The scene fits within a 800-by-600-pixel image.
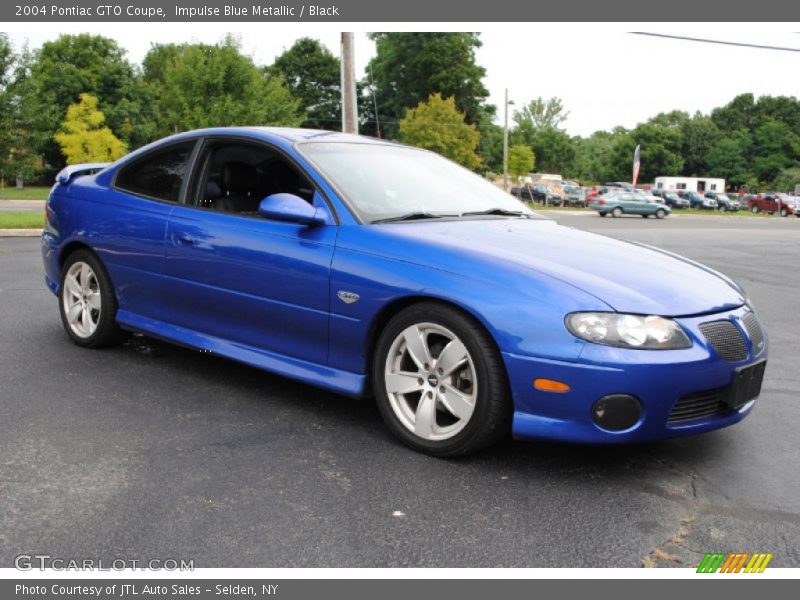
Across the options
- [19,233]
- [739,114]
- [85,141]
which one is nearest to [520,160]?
[85,141]

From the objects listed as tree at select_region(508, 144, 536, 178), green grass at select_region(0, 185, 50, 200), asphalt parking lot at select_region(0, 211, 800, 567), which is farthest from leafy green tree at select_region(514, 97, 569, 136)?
asphalt parking lot at select_region(0, 211, 800, 567)

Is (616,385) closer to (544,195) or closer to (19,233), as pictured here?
(19,233)

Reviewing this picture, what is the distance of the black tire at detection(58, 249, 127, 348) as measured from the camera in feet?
16.9

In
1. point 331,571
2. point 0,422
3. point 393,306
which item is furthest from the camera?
point 0,422

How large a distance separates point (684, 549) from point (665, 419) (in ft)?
2.01

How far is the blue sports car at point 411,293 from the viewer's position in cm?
319

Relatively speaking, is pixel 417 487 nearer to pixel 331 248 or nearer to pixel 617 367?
pixel 617 367

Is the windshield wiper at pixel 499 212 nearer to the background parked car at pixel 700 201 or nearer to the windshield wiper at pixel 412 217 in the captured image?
the windshield wiper at pixel 412 217

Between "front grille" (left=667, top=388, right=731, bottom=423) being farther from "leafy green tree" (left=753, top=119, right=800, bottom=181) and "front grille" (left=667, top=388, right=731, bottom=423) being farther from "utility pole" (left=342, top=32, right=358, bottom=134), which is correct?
"leafy green tree" (left=753, top=119, right=800, bottom=181)

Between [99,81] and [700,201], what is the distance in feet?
142

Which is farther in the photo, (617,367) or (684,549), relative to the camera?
(617,367)

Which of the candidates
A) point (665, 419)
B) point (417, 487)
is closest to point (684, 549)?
point (665, 419)

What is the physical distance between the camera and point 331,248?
385 centimetres

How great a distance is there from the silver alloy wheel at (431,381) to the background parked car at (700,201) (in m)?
57.7
